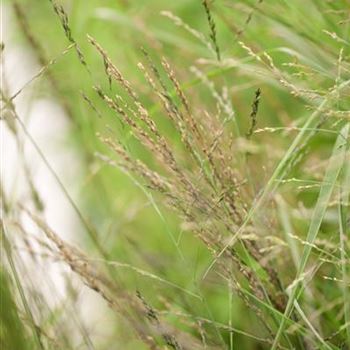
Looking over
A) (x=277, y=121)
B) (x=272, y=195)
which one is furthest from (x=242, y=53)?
(x=272, y=195)

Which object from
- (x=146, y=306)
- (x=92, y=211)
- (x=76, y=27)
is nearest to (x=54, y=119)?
(x=92, y=211)

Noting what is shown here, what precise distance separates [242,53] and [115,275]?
112 cm

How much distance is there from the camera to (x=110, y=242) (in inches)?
100

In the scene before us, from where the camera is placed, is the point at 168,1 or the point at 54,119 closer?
the point at 168,1

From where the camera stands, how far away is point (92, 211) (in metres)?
3.45

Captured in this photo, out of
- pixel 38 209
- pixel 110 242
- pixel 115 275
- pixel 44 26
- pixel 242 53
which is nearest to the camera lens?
pixel 115 275

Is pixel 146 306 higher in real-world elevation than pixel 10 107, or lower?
lower

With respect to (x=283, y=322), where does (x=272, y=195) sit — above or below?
above

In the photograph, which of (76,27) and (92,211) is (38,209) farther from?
(92,211)

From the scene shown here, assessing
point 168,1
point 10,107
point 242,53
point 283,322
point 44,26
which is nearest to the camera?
point 283,322

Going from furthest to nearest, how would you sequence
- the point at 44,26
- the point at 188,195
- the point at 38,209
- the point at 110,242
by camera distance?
the point at 44,26
the point at 110,242
the point at 38,209
the point at 188,195

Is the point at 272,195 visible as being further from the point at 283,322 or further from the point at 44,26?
the point at 44,26

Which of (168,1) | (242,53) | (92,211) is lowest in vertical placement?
(92,211)

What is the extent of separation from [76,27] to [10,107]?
126 centimetres
